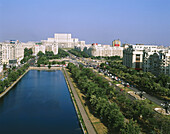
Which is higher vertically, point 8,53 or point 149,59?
point 8,53

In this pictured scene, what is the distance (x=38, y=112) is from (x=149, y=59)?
16334 mm

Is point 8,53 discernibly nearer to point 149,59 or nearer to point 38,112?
point 38,112

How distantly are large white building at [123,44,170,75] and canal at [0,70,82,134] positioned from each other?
441 inches

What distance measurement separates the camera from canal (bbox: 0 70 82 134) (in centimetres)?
1039

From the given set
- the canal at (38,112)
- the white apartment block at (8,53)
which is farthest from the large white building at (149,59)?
the white apartment block at (8,53)

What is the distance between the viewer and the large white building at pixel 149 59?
1959 cm

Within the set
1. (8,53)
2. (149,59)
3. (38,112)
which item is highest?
(8,53)

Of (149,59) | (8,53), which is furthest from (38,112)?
(8,53)

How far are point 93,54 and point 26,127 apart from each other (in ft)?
141

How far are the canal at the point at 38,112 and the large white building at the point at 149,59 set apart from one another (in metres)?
11.2

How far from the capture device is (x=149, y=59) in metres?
23.0

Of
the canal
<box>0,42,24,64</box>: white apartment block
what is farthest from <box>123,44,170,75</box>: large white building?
<box>0,42,24,64</box>: white apartment block

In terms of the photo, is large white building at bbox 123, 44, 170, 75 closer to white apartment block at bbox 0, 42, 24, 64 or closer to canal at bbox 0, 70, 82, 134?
canal at bbox 0, 70, 82, 134

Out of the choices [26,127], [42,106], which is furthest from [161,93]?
[26,127]
